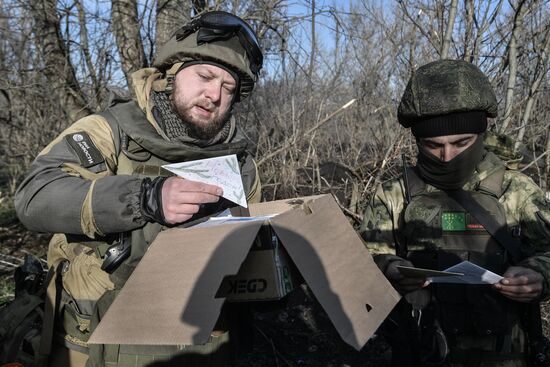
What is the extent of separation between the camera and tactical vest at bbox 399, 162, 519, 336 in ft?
6.83

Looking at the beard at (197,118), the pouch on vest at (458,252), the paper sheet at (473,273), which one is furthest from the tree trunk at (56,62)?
the paper sheet at (473,273)

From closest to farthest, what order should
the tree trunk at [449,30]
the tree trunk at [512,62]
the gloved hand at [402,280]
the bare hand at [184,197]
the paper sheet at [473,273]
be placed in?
the bare hand at [184,197] → the paper sheet at [473,273] → the gloved hand at [402,280] → the tree trunk at [449,30] → the tree trunk at [512,62]

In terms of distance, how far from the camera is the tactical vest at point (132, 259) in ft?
5.92

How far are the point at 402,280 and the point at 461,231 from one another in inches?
17.4

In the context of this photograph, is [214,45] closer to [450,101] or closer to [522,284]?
[450,101]

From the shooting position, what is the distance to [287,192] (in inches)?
215

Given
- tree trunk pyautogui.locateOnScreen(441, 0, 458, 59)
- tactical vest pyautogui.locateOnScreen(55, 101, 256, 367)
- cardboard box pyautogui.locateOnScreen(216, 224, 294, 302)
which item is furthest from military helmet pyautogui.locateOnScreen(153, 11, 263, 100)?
tree trunk pyautogui.locateOnScreen(441, 0, 458, 59)

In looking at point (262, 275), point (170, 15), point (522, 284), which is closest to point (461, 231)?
point (522, 284)

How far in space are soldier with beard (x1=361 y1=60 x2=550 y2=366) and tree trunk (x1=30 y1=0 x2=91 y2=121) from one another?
424 cm

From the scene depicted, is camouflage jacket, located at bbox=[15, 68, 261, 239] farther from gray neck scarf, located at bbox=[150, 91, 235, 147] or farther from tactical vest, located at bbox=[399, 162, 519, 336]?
tactical vest, located at bbox=[399, 162, 519, 336]

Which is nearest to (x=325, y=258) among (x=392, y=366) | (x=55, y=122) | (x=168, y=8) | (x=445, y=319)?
(x=445, y=319)

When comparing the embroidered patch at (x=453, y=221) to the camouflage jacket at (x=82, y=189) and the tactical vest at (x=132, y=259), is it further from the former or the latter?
the camouflage jacket at (x=82, y=189)

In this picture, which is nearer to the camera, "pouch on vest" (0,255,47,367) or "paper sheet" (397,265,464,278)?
"paper sheet" (397,265,464,278)

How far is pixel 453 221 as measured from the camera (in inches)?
86.4
